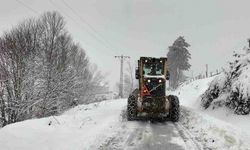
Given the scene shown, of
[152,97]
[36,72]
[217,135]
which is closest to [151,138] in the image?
[217,135]

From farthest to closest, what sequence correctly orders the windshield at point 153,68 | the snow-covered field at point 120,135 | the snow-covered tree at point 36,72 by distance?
the snow-covered tree at point 36,72 → the windshield at point 153,68 → the snow-covered field at point 120,135

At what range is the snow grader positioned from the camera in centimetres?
1698

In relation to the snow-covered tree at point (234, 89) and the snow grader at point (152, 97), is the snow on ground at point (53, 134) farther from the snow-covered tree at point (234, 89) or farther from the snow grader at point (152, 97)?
the snow-covered tree at point (234, 89)

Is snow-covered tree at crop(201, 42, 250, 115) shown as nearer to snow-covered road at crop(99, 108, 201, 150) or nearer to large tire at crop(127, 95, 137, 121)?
snow-covered road at crop(99, 108, 201, 150)

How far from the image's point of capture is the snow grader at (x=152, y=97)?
55.7 ft

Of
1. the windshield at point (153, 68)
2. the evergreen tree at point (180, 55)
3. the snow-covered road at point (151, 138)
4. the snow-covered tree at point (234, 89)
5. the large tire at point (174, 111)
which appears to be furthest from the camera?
the evergreen tree at point (180, 55)

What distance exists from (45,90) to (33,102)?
283cm

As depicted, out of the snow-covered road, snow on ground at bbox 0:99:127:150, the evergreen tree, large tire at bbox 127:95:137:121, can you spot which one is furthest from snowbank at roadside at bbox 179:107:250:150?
the evergreen tree

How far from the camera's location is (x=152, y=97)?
17.1m

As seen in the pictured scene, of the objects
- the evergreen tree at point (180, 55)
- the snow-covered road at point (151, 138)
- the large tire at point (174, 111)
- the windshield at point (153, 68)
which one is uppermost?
the evergreen tree at point (180, 55)

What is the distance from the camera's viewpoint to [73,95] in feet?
146

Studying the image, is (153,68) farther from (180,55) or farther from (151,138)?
(180,55)

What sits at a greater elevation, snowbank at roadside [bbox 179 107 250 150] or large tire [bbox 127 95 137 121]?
large tire [bbox 127 95 137 121]

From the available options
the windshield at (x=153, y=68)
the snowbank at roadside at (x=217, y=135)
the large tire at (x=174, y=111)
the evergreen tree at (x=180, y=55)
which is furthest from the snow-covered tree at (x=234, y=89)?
the evergreen tree at (x=180, y=55)
